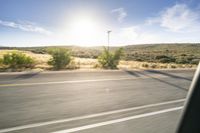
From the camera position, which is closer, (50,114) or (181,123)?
(181,123)

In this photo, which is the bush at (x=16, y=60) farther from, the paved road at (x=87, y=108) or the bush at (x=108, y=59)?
the paved road at (x=87, y=108)

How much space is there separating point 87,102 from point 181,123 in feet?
20.1

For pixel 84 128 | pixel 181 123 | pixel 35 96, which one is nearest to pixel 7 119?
pixel 84 128

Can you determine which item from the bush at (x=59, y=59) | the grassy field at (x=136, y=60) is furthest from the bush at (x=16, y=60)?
the bush at (x=59, y=59)

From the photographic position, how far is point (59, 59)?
20.9 meters

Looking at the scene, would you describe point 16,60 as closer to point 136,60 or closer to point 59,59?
point 59,59

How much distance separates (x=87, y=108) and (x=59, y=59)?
1512 centimetres

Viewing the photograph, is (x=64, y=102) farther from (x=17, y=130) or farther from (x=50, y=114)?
(x=17, y=130)

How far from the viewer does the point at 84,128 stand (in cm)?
471

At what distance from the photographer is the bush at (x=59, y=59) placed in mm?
20953

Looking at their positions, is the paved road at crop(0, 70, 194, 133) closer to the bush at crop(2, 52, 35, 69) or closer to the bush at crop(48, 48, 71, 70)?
the bush at crop(2, 52, 35, 69)

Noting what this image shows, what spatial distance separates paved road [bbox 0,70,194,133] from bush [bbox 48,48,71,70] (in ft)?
37.6

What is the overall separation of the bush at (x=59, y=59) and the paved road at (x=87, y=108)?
11475 millimetres

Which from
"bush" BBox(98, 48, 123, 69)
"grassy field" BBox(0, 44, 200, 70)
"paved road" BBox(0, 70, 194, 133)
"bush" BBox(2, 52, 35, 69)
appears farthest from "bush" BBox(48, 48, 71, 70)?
"paved road" BBox(0, 70, 194, 133)
